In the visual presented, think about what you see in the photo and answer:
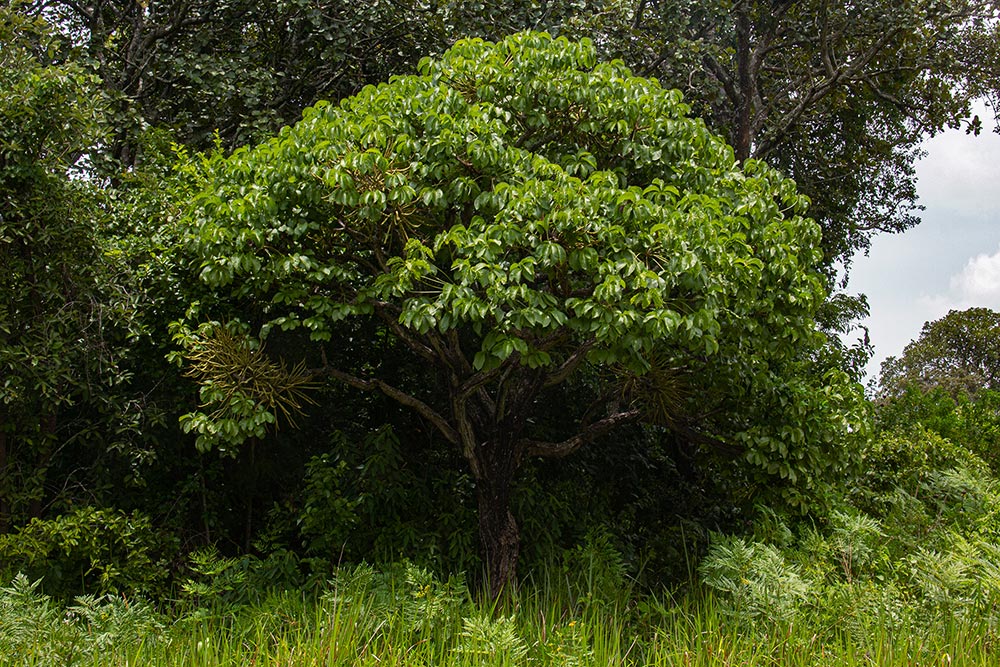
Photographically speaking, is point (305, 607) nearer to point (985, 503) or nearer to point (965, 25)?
point (985, 503)

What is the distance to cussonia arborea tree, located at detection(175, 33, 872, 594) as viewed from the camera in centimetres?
509

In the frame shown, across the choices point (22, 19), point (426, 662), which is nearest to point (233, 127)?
point (22, 19)

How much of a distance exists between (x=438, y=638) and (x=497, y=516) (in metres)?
1.81

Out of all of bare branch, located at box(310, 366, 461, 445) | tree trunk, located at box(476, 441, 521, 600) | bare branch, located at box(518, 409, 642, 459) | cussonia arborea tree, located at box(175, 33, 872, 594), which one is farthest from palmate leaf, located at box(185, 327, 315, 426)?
bare branch, located at box(518, 409, 642, 459)

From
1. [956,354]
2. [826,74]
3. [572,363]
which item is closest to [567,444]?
[572,363]

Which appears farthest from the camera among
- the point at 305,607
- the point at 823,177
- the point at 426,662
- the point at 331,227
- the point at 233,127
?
the point at 823,177

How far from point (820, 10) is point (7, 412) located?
10.7 metres

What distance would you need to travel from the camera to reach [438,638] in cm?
507

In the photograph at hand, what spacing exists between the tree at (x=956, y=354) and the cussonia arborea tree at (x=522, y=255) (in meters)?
18.2

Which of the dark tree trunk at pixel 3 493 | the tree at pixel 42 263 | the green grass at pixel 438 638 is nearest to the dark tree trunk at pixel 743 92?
the green grass at pixel 438 638

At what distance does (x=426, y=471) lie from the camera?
7.89m

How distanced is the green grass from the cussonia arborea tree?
1283 millimetres

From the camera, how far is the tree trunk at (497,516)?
22.2 feet

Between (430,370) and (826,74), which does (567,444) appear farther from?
(826,74)
